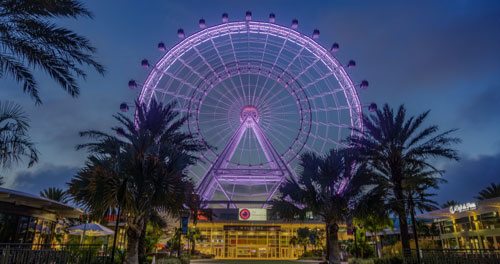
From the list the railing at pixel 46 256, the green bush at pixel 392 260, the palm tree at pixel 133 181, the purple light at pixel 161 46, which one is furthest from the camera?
the purple light at pixel 161 46

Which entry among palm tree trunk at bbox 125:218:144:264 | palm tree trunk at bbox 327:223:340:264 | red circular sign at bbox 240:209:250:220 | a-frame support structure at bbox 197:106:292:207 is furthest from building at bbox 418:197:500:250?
red circular sign at bbox 240:209:250:220

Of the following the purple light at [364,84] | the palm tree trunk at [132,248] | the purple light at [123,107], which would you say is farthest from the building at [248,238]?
the palm tree trunk at [132,248]

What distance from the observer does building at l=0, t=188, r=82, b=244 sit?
15805 millimetres

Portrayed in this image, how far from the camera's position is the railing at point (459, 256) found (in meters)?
13.6

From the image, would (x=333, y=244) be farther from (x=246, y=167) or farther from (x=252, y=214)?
(x=252, y=214)

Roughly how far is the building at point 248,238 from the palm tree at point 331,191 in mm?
30922

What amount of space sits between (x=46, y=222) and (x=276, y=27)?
22513 mm

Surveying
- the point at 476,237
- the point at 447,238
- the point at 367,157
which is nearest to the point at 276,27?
the point at 367,157

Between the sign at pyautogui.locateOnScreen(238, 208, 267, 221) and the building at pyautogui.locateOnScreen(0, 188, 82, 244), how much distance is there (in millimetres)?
28514

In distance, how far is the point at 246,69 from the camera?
1377 inches

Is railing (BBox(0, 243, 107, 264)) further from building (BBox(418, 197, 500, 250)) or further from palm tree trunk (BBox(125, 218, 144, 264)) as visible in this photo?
building (BBox(418, 197, 500, 250))

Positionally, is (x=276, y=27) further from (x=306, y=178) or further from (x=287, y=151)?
(x=306, y=178)

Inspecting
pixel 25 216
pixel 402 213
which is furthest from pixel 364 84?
pixel 25 216

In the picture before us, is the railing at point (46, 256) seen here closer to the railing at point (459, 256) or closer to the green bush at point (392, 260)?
the railing at point (459, 256)
